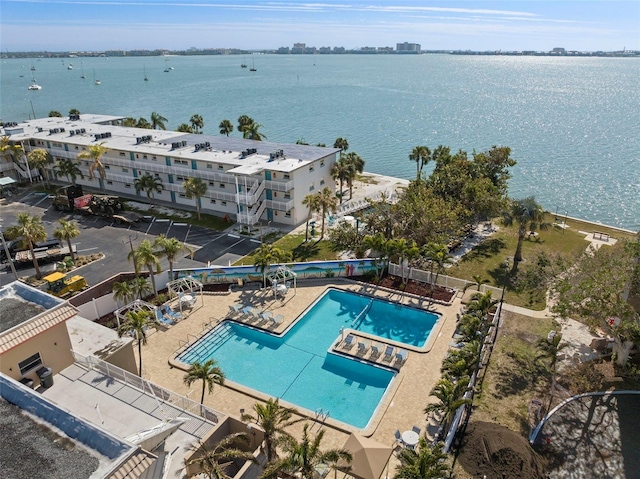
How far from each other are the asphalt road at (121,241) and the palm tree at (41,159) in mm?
7535

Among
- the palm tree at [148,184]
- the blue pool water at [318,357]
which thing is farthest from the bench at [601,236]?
the palm tree at [148,184]

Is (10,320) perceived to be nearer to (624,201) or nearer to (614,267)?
(614,267)

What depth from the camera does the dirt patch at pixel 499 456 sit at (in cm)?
2214

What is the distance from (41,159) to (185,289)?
42.5 m

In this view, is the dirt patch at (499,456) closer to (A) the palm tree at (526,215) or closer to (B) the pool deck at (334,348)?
(B) the pool deck at (334,348)

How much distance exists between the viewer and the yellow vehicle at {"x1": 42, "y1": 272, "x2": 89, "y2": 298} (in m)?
39.2

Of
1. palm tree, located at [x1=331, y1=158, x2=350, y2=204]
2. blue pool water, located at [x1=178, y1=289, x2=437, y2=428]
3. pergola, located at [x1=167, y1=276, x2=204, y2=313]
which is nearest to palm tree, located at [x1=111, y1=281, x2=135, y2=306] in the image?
pergola, located at [x1=167, y1=276, x2=204, y2=313]

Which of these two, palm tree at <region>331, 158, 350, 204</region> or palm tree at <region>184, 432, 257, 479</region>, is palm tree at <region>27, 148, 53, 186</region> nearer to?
palm tree at <region>331, 158, 350, 204</region>

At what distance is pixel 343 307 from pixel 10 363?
25.2 meters

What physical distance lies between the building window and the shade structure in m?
16.0

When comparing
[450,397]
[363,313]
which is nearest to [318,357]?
[363,313]

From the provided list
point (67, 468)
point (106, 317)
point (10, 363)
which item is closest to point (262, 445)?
point (67, 468)

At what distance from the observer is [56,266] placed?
4525 centimetres

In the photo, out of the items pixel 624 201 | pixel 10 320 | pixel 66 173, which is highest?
pixel 10 320
